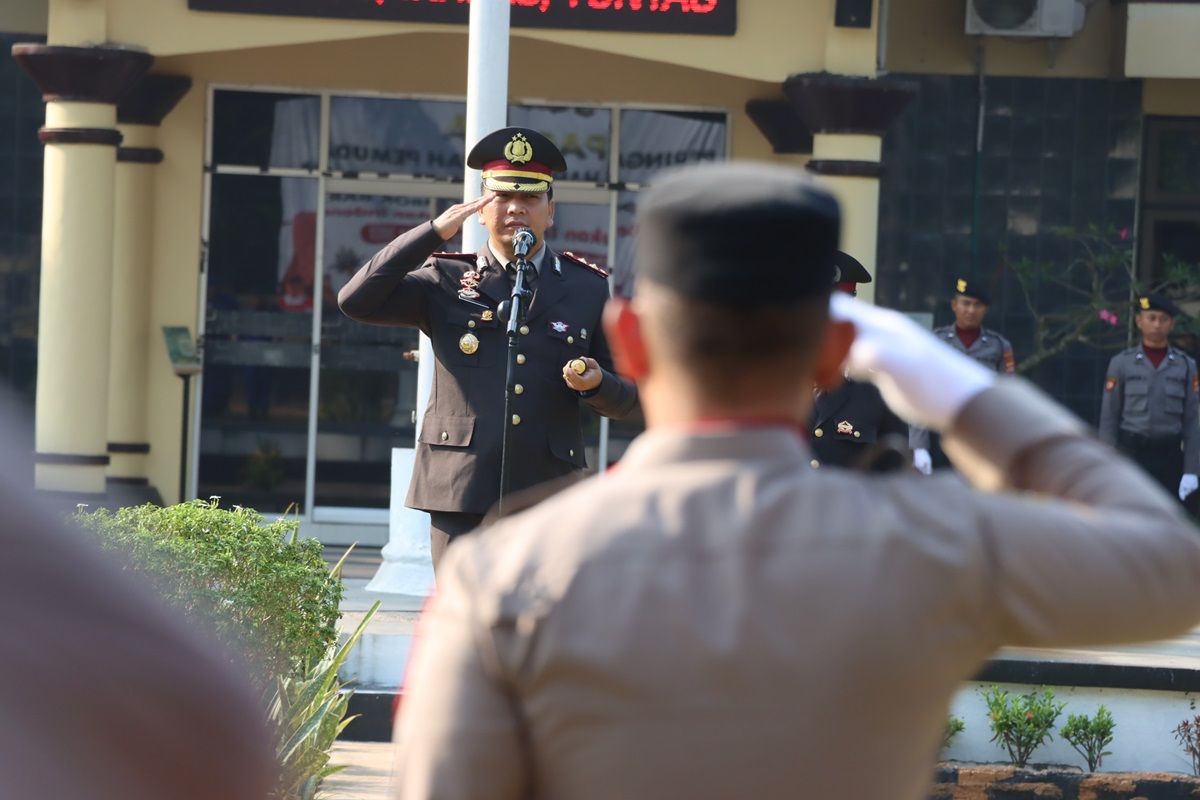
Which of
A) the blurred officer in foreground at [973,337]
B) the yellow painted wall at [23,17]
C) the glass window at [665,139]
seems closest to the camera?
the blurred officer in foreground at [973,337]

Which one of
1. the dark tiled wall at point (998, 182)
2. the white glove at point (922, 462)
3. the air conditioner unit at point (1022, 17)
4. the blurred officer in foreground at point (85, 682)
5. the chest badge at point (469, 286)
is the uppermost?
the air conditioner unit at point (1022, 17)

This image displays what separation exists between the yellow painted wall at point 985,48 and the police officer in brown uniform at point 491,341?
5.91 m

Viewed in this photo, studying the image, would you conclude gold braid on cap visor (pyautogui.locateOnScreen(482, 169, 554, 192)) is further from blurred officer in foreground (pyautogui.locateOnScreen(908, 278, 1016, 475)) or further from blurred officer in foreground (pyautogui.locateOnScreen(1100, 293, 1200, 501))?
blurred officer in foreground (pyautogui.locateOnScreen(1100, 293, 1200, 501))

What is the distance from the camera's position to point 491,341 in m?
5.42

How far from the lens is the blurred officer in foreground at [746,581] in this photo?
149 centimetres

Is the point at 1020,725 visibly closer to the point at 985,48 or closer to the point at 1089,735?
the point at 1089,735

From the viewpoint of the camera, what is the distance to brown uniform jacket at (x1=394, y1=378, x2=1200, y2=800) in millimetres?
1489

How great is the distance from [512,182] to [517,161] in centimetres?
9

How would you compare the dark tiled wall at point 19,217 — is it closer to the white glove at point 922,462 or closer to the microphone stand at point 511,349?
the white glove at point 922,462

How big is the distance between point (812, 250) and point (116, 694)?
79 cm

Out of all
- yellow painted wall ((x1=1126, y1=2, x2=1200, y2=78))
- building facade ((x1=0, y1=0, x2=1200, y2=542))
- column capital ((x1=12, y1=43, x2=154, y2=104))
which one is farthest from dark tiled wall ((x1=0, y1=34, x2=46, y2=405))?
yellow painted wall ((x1=1126, y1=2, x2=1200, y2=78))

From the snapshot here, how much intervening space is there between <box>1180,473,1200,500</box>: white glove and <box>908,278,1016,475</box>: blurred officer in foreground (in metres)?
1.21

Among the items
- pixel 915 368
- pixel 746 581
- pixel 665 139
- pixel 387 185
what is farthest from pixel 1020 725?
pixel 387 185

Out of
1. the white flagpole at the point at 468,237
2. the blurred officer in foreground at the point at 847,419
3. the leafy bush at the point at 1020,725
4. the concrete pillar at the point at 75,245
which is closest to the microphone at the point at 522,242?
the blurred officer in foreground at the point at 847,419
